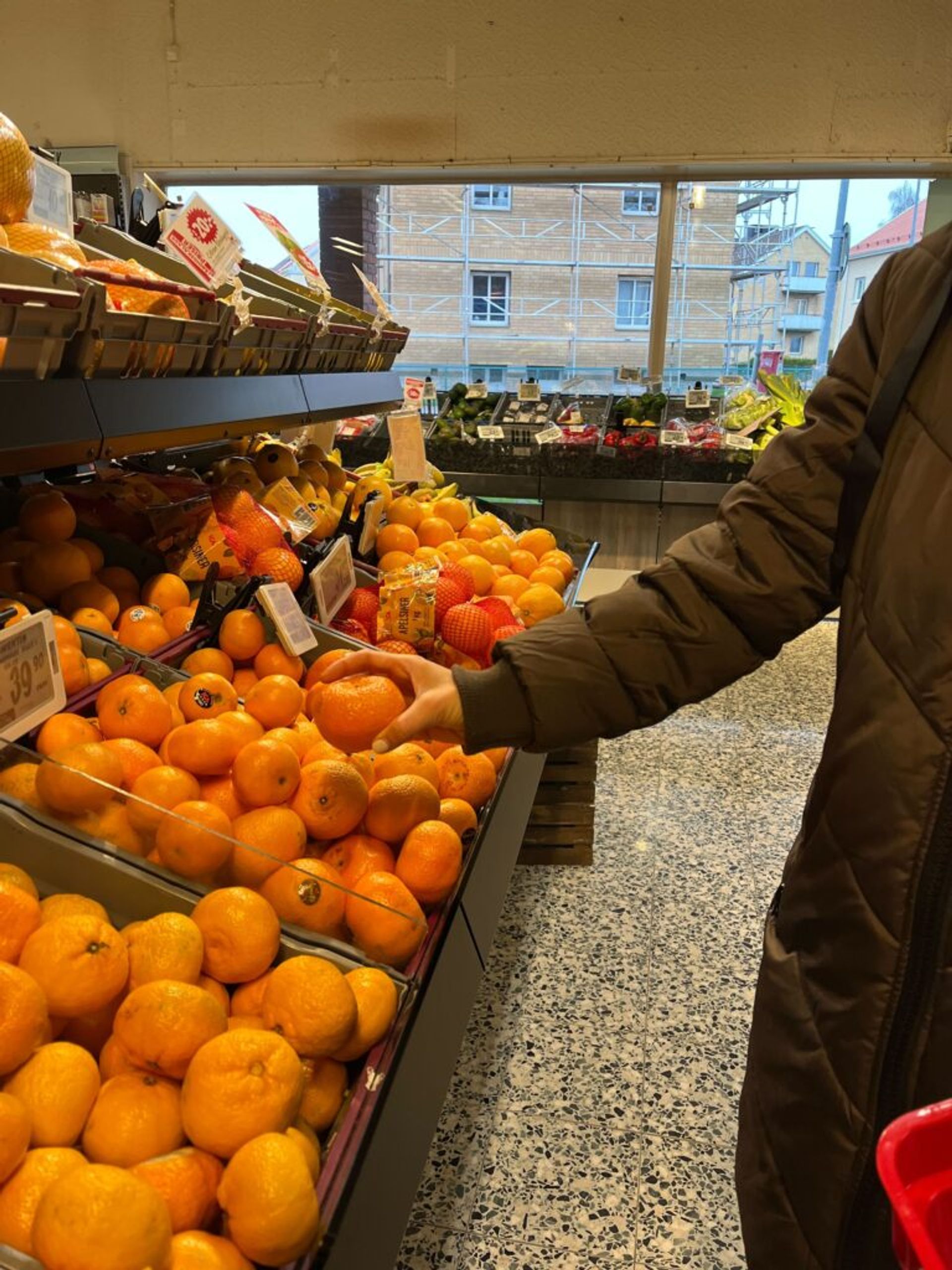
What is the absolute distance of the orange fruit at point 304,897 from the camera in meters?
1.09

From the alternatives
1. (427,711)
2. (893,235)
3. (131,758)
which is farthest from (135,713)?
(893,235)

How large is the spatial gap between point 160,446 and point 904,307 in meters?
1.39

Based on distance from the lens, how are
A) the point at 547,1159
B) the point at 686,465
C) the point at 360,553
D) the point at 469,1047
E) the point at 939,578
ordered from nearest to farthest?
the point at 939,578 < the point at 547,1159 < the point at 469,1047 < the point at 360,553 < the point at 686,465

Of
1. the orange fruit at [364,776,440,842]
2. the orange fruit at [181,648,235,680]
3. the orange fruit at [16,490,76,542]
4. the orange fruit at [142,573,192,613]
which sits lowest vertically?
the orange fruit at [364,776,440,842]

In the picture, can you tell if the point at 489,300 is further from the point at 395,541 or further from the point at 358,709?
the point at 358,709

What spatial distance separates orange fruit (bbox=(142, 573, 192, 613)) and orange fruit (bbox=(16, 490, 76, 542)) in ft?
0.59

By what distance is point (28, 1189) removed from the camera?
2.51ft

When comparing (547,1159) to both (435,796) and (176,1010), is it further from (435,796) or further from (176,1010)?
(176,1010)

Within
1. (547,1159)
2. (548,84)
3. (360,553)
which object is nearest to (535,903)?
(547,1159)

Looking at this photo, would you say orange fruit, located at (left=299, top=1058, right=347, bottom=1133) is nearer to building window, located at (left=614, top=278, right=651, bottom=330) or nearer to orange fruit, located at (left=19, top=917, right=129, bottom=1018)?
orange fruit, located at (left=19, top=917, right=129, bottom=1018)

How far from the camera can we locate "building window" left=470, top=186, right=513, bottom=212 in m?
6.67

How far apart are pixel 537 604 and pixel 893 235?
208 inches

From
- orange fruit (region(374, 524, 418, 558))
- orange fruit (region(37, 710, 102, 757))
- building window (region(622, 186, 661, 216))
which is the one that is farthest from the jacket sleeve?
building window (region(622, 186, 661, 216))

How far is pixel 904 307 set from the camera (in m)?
0.94
